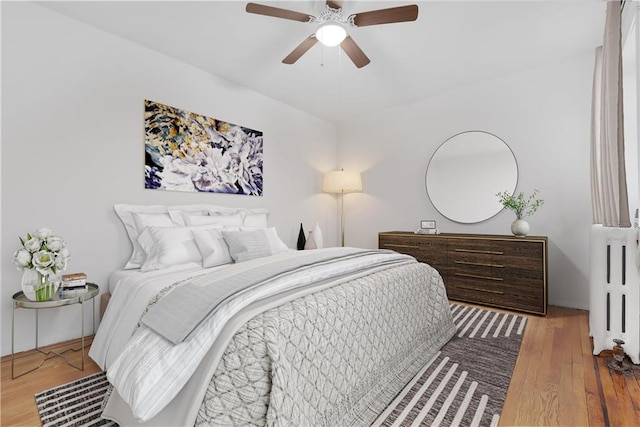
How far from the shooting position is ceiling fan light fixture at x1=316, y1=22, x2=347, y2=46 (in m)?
2.23

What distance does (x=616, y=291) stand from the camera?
2027mm

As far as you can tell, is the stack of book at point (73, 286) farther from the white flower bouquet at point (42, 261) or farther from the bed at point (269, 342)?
the bed at point (269, 342)

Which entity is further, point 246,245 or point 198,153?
point 198,153

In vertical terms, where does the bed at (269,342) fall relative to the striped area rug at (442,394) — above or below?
above

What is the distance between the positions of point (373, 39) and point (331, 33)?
2.05 ft

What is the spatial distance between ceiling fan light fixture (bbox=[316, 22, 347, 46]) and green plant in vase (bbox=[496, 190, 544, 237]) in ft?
7.78

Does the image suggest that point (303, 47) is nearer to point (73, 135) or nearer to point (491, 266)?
point (73, 135)

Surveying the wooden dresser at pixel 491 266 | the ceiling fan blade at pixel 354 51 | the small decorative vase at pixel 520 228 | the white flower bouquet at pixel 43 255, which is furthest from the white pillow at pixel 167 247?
the small decorative vase at pixel 520 228

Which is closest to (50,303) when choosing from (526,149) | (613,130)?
(613,130)

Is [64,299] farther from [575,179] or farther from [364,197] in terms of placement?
[575,179]

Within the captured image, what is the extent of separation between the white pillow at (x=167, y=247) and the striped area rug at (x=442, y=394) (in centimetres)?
79

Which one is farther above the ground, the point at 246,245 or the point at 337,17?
the point at 337,17

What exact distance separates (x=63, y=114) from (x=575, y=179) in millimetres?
4606

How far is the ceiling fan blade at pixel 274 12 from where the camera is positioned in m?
1.97
